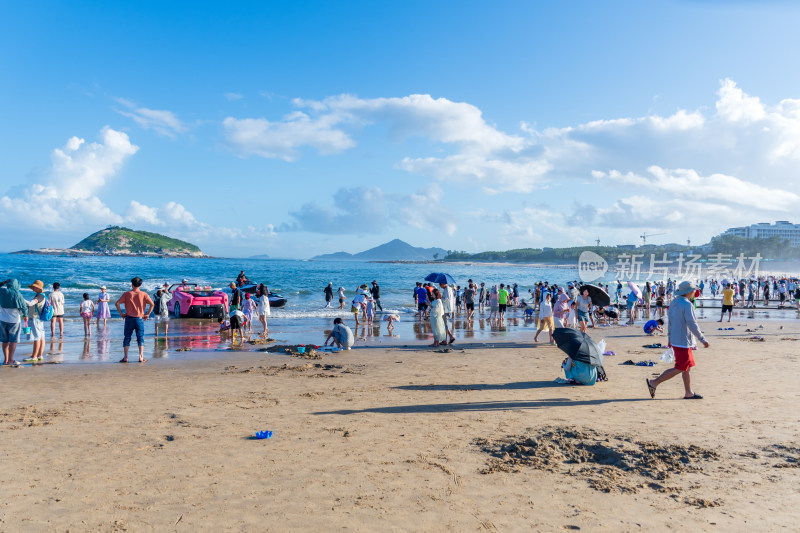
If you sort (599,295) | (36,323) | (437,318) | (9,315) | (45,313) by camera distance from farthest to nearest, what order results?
1. (599,295)
2. (437,318)
3. (45,313)
4. (36,323)
5. (9,315)

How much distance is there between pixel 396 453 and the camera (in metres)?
5.46

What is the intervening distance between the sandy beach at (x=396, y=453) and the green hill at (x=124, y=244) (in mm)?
192232

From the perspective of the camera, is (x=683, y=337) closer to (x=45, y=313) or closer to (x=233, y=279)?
(x=45, y=313)

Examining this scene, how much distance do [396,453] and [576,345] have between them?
458cm

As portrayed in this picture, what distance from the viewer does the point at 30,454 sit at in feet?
17.6

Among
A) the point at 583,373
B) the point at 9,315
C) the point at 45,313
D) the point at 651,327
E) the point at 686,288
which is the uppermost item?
the point at 686,288

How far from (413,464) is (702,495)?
8.72 ft

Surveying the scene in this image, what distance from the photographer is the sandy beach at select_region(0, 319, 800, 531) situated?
13.4 ft

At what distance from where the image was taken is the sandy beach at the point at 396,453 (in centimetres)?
407

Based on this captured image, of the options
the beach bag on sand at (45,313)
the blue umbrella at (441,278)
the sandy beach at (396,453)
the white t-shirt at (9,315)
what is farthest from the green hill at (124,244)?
the sandy beach at (396,453)

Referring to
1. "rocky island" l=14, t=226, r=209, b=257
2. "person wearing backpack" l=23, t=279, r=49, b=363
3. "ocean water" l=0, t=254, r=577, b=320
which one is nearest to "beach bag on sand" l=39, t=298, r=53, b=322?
"person wearing backpack" l=23, t=279, r=49, b=363

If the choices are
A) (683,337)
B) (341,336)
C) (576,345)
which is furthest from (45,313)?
(683,337)

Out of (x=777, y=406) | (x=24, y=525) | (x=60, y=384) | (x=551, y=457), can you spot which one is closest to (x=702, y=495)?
(x=551, y=457)

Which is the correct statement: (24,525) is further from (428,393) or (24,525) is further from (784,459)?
(784,459)
